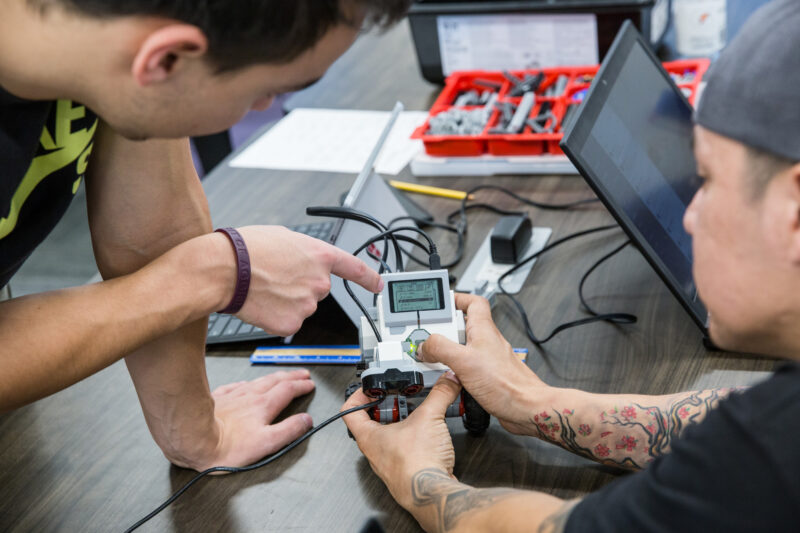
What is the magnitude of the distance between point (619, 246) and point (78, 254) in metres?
1.77

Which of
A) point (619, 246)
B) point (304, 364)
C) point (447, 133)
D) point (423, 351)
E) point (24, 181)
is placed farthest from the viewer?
point (447, 133)

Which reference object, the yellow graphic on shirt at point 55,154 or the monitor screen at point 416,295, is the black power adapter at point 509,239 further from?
the yellow graphic on shirt at point 55,154

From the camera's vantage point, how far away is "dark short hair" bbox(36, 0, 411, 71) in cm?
69

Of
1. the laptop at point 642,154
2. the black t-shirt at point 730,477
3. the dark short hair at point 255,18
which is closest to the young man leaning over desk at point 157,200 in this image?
the dark short hair at point 255,18

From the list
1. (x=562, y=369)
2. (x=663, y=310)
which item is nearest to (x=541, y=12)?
(x=663, y=310)

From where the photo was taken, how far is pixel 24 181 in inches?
35.5

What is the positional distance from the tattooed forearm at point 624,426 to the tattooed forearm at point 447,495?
14cm

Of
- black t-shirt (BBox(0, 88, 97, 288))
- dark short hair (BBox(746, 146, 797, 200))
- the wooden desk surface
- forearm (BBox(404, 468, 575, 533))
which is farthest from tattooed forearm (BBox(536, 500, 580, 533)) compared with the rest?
black t-shirt (BBox(0, 88, 97, 288))

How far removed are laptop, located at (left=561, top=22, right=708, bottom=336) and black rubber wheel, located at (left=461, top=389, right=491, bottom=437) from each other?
29cm

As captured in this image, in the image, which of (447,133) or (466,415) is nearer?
(466,415)

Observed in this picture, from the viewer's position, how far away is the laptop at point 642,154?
3.50ft

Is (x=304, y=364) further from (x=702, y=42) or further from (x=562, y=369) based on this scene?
(x=702, y=42)

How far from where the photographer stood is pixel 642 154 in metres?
1.19

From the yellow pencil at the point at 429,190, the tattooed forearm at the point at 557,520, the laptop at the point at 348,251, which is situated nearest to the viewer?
the tattooed forearm at the point at 557,520
